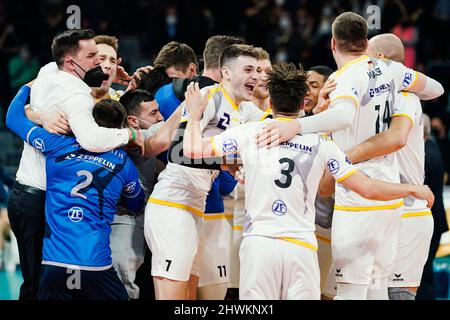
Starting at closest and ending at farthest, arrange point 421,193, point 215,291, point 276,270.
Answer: point 276,270
point 421,193
point 215,291

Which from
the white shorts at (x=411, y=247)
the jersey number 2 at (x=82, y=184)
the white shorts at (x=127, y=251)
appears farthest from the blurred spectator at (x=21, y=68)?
the white shorts at (x=411, y=247)

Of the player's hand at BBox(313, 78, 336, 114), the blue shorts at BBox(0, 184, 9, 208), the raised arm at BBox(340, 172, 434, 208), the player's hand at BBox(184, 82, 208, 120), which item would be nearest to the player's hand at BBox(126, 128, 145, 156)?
the player's hand at BBox(184, 82, 208, 120)

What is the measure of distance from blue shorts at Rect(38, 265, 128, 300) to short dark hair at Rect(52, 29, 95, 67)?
1.72 m

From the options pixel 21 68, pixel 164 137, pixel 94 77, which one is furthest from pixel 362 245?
pixel 21 68

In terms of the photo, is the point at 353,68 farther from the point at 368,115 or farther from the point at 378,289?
the point at 378,289

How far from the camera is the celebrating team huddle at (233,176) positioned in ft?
18.9

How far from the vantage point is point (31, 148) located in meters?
6.77

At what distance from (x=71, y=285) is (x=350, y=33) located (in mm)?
2846

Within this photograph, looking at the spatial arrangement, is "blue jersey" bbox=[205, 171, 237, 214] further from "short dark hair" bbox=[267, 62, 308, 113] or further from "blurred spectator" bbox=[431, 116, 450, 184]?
"blurred spectator" bbox=[431, 116, 450, 184]

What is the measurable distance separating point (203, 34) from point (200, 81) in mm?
8536

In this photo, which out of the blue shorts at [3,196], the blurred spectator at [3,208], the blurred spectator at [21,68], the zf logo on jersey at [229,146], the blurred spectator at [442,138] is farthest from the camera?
the blurred spectator at [21,68]

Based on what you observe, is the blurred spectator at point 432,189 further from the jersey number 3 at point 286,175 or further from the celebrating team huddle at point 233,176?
the jersey number 3 at point 286,175

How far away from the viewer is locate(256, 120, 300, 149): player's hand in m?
5.72

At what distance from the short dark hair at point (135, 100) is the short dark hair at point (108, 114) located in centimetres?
58
